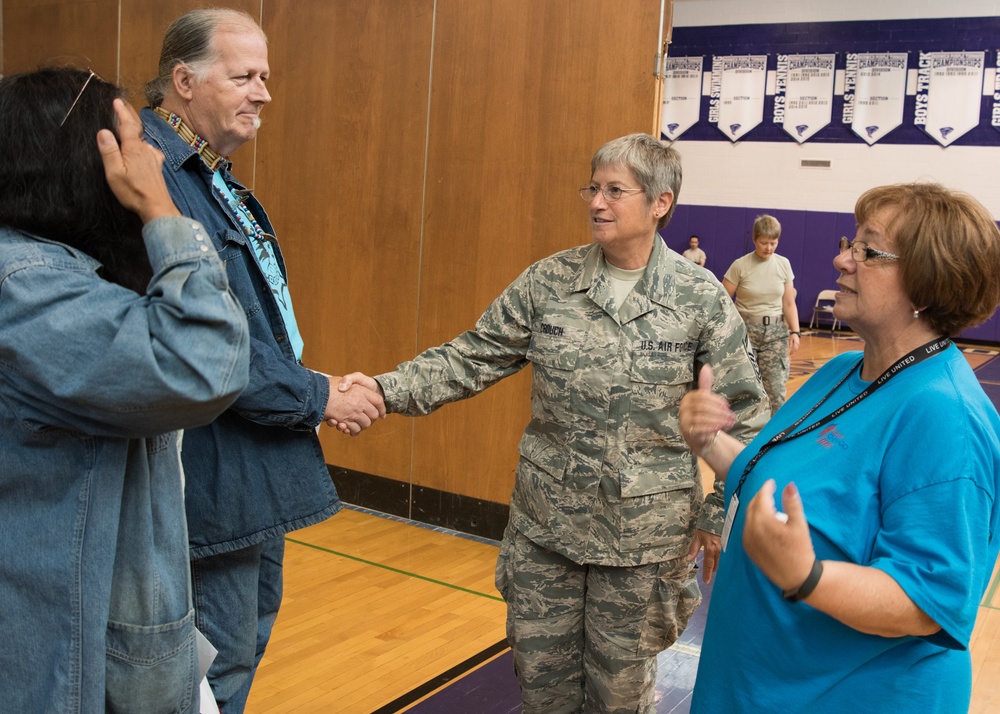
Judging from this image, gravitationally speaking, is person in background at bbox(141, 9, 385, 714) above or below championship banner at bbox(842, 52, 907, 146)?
below

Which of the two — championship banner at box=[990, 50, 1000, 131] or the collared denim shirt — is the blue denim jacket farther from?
championship banner at box=[990, 50, 1000, 131]

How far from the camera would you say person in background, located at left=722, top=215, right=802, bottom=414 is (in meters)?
7.21

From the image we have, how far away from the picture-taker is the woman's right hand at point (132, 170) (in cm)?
123

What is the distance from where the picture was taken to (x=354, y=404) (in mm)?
2404

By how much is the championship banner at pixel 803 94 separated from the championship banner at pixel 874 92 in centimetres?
31

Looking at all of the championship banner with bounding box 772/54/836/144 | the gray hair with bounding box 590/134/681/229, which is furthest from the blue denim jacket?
the championship banner with bounding box 772/54/836/144

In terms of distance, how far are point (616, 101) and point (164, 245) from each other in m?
3.34

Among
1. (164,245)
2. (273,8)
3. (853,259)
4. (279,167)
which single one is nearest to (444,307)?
(279,167)

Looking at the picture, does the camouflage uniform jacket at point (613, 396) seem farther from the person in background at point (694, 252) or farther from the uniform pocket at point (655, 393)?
the person in background at point (694, 252)

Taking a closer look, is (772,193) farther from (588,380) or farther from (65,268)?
(65,268)

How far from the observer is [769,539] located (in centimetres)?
135

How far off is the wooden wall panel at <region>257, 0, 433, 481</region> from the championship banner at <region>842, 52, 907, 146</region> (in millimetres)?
12532

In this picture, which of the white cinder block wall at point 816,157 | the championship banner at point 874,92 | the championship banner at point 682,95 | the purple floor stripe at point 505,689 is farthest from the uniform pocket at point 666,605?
the championship banner at point 682,95

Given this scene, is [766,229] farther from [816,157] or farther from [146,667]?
[816,157]
